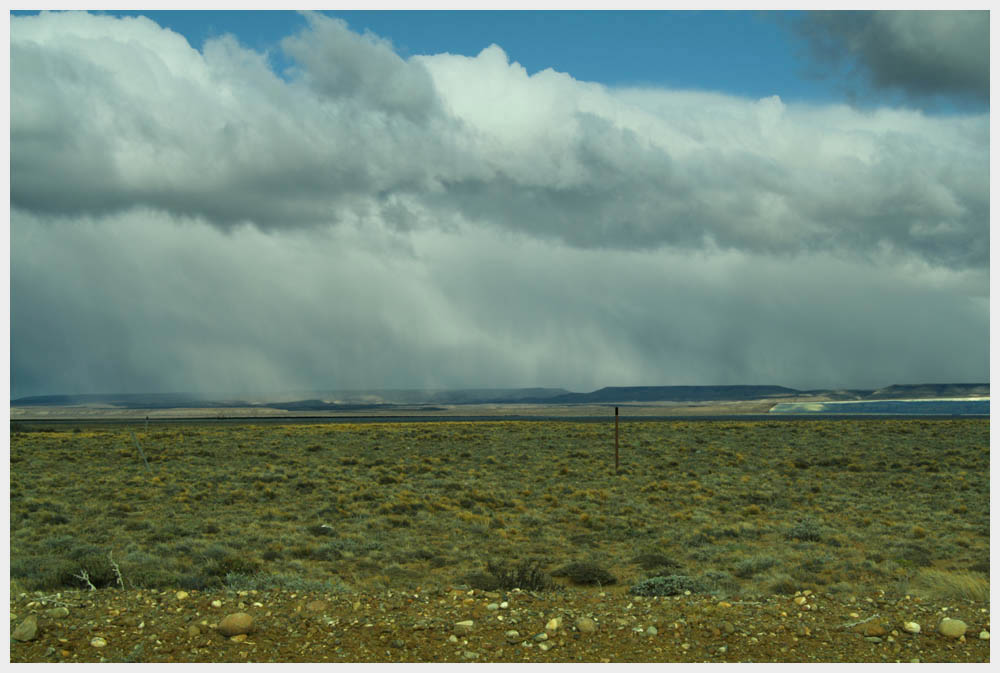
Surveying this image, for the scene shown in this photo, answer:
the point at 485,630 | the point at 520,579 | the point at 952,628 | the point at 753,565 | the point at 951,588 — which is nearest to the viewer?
the point at 952,628

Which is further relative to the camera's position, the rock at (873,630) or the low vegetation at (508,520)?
the low vegetation at (508,520)

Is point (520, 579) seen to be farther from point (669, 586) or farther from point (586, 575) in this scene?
point (669, 586)

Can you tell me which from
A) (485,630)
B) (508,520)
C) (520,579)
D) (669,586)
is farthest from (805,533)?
(485,630)

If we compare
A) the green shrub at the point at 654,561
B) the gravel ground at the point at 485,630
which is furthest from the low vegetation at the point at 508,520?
the gravel ground at the point at 485,630

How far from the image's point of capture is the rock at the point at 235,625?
765cm

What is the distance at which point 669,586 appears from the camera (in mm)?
11336

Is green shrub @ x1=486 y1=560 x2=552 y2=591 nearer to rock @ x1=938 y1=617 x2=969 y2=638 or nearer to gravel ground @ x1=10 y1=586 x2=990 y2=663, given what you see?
gravel ground @ x1=10 y1=586 x2=990 y2=663

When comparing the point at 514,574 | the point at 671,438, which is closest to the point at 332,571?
the point at 514,574

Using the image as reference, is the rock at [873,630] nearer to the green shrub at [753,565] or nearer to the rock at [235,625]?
the rock at [235,625]

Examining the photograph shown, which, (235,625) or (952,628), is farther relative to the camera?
(235,625)

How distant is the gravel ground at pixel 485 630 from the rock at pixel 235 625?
6 centimetres

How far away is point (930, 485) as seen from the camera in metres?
27.7

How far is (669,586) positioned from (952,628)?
4.40m

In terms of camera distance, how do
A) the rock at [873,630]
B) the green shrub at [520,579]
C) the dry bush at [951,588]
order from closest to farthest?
the rock at [873,630], the dry bush at [951,588], the green shrub at [520,579]
